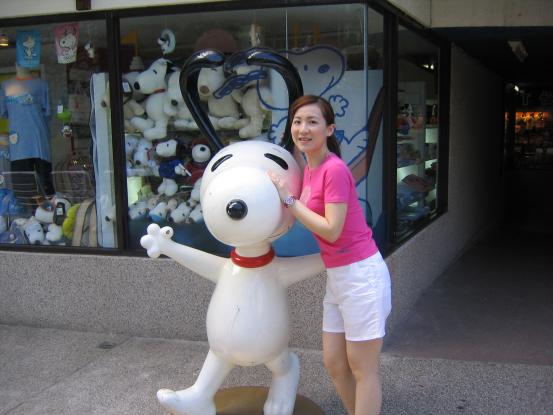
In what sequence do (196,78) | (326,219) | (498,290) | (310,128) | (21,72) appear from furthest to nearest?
(498,290)
(21,72)
(196,78)
(310,128)
(326,219)

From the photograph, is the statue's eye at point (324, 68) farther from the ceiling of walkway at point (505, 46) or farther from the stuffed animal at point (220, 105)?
the ceiling of walkway at point (505, 46)

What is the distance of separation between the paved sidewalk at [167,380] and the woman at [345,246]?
91 centimetres

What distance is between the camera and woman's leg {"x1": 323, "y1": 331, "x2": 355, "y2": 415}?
2.87 metres

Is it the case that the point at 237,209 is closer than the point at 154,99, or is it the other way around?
the point at 237,209

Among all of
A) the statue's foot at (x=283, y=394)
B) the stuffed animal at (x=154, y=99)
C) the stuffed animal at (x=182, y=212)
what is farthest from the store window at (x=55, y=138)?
the statue's foot at (x=283, y=394)

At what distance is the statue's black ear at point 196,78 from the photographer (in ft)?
10.5

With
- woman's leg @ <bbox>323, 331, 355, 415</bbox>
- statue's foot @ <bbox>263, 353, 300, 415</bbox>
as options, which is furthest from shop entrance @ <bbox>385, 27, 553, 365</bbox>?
woman's leg @ <bbox>323, 331, 355, 415</bbox>

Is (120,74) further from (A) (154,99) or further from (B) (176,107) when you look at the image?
(B) (176,107)

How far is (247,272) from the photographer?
3.09m

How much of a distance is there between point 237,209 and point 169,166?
2.26 meters

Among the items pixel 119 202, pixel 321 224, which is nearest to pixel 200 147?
pixel 119 202

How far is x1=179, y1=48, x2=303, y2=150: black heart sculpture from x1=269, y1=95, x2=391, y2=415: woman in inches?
16.8

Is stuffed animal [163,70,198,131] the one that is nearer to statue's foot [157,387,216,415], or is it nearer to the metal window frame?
the metal window frame

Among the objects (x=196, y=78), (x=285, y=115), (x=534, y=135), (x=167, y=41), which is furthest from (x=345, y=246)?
(x=534, y=135)
